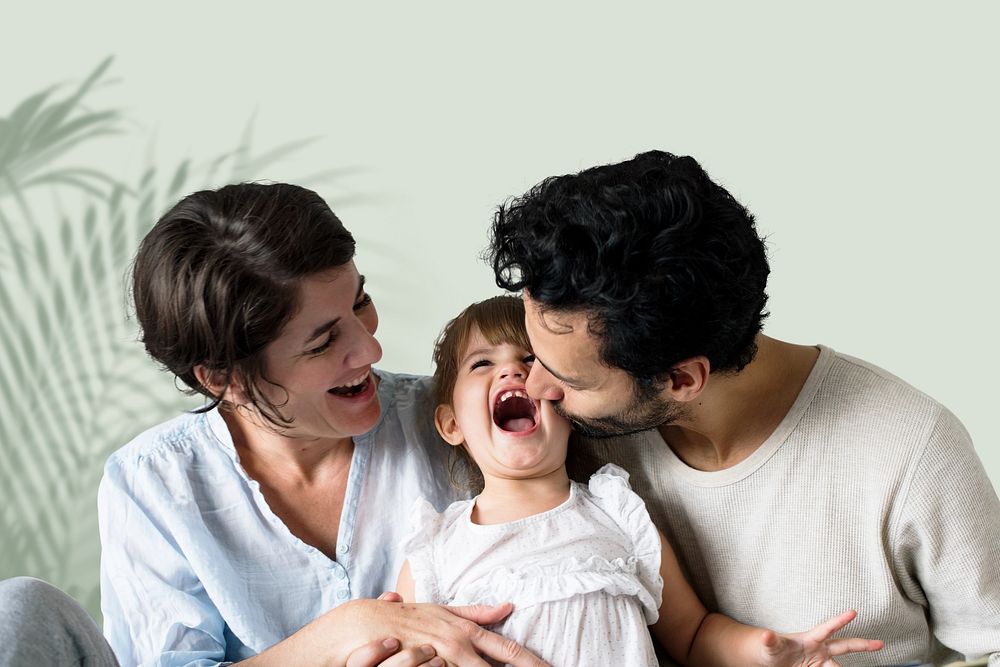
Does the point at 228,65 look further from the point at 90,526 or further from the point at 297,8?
the point at 90,526

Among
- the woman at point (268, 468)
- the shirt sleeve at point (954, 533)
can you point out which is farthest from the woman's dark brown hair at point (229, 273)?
the shirt sleeve at point (954, 533)

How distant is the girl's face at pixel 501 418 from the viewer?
2.10 metres

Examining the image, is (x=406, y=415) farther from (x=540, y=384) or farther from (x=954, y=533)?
(x=954, y=533)

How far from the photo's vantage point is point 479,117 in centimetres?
346

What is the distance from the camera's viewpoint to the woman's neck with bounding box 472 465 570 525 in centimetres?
212

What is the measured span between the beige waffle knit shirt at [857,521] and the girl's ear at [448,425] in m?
0.38

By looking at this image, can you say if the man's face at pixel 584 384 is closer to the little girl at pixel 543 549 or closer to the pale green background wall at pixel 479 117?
the little girl at pixel 543 549

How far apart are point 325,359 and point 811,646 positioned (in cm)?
94

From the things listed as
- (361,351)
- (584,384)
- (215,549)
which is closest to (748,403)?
(584,384)

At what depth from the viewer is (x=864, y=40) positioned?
351 cm

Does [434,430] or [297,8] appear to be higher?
[297,8]

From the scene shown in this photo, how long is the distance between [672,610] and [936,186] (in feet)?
6.77

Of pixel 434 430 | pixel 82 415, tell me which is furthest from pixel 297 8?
pixel 434 430

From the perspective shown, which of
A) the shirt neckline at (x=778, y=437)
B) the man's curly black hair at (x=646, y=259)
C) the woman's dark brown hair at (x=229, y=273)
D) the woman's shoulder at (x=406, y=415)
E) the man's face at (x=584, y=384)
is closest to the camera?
the man's curly black hair at (x=646, y=259)
